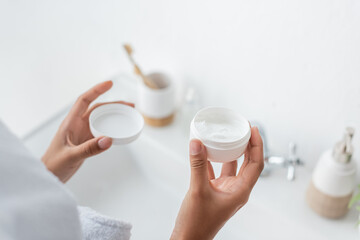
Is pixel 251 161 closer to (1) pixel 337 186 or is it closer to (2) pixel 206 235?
(2) pixel 206 235

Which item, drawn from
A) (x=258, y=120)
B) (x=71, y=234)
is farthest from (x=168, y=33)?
(x=71, y=234)

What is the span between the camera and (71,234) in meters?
0.36

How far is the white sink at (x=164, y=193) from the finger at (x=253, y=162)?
23 cm

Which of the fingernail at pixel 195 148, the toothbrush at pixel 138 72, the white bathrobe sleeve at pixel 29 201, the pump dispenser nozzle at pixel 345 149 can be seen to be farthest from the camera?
the toothbrush at pixel 138 72

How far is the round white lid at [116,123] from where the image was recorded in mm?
568

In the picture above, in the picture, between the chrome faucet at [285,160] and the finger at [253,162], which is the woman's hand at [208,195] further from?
the chrome faucet at [285,160]

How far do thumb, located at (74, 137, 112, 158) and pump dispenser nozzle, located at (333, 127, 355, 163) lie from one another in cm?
42

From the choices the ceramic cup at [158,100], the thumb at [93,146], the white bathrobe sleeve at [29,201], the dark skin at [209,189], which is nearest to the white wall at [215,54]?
the ceramic cup at [158,100]

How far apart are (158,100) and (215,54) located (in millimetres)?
172

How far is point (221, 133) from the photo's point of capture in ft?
1.56

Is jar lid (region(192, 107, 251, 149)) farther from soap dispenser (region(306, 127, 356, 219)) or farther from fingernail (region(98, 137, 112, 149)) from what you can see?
soap dispenser (region(306, 127, 356, 219))

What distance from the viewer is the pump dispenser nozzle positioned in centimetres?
66

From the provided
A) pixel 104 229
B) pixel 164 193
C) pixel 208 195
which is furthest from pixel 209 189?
pixel 164 193

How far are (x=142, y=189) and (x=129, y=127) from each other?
0.29 m
